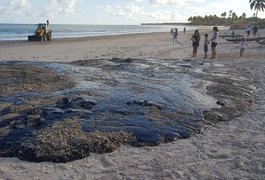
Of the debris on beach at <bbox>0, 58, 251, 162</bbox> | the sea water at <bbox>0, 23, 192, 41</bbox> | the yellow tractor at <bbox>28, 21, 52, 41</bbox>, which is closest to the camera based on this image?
the debris on beach at <bbox>0, 58, 251, 162</bbox>

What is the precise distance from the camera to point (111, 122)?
7047 mm

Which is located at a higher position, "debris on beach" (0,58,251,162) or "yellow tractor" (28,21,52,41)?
"yellow tractor" (28,21,52,41)

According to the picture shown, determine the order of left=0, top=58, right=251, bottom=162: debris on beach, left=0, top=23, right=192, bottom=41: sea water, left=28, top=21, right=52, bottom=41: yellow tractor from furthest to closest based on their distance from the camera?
1. left=0, top=23, right=192, bottom=41: sea water
2. left=28, top=21, right=52, bottom=41: yellow tractor
3. left=0, top=58, right=251, bottom=162: debris on beach

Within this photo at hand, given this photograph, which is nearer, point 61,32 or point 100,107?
point 100,107

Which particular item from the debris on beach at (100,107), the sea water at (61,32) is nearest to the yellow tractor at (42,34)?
the sea water at (61,32)

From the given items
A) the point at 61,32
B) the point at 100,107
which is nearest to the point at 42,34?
the point at 100,107

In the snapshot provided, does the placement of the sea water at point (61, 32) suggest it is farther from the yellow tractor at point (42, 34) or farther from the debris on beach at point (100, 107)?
the debris on beach at point (100, 107)

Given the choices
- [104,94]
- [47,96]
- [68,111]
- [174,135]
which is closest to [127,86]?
[104,94]

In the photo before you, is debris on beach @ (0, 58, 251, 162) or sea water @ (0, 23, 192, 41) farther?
sea water @ (0, 23, 192, 41)

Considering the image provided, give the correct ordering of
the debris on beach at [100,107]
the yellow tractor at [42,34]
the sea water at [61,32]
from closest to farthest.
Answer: the debris on beach at [100,107] < the yellow tractor at [42,34] < the sea water at [61,32]

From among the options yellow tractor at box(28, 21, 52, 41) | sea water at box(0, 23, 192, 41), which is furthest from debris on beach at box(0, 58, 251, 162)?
sea water at box(0, 23, 192, 41)

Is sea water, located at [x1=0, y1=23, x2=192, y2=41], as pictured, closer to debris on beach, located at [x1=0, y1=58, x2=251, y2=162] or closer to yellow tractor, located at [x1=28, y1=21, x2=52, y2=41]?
yellow tractor, located at [x1=28, y1=21, x2=52, y2=41]

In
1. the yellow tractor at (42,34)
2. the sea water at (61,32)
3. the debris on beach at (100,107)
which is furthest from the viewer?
the sea water at (61,32)

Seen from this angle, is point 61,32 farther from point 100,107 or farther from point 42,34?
point 100,107
